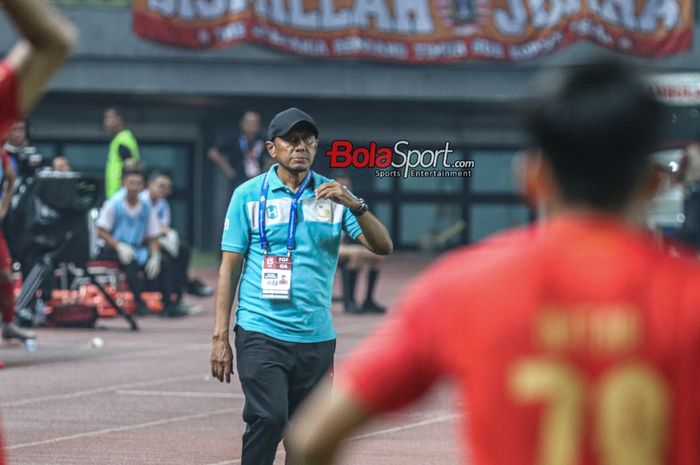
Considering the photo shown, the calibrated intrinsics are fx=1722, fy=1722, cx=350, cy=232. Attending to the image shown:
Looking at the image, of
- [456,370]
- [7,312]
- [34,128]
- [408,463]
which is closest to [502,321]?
[456,370]

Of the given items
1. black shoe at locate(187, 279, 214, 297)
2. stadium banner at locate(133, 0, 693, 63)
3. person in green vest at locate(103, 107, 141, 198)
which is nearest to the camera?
person in green vest at locate(103, 107, 141, 198)

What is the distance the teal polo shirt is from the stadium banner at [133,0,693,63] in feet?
81.3

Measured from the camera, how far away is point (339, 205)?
24.5 feet

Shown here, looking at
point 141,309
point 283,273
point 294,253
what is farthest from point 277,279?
point 141,309

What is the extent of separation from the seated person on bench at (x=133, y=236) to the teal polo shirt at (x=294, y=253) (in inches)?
469

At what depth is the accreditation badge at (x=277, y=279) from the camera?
723cm

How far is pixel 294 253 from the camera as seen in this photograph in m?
7.30

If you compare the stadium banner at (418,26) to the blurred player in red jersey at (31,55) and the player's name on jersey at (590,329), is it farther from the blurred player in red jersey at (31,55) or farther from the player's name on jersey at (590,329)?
the player's name on jersey at (590,329)

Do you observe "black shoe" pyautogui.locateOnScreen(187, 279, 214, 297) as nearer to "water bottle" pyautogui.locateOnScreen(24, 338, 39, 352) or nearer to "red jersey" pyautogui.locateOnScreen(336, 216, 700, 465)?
"water bottle" pyautogui.locateOnScreen(24, 338, 39, 352)

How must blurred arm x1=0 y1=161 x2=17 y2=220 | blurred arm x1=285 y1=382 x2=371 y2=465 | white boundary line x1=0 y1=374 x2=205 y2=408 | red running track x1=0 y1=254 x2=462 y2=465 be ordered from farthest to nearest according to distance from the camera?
blurred arm x1=0 y1=161 x2=17 y2=220 → white boundary line x1=0 y1=374 x2=205 y2=408 → red running track x1=0 y1=254 x2=462 y2=465 → blurred arm x1=285 y1=382 x2=371 y2=465

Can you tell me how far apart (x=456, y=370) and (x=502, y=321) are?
0.13m

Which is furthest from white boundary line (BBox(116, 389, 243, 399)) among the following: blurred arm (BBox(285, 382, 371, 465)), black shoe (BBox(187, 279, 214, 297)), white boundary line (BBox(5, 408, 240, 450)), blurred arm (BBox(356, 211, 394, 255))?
blurred arm (BBox(285, 382, 371, 465))

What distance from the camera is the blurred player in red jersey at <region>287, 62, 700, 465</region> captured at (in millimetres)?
2736

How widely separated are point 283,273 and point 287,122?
667mm
